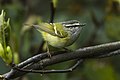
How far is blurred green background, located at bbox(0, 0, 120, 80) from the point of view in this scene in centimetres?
232

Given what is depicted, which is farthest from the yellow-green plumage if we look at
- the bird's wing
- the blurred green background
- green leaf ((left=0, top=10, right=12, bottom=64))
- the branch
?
the blurred green background

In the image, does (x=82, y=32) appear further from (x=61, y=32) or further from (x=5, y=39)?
(x=5, y=39)

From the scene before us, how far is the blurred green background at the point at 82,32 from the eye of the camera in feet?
7.61

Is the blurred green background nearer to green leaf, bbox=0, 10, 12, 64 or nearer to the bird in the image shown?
the bird

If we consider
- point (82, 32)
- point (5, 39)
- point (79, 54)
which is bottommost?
point (82, 32)

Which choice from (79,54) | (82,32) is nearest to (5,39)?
(79,54)

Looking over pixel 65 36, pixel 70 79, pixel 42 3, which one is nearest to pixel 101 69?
pixel 70 79

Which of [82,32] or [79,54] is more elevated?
[79,54]

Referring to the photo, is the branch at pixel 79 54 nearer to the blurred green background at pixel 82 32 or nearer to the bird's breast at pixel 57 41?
the bird's breast at pixel 57 41

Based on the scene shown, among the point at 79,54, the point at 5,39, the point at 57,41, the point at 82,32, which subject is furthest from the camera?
the point at 82,32

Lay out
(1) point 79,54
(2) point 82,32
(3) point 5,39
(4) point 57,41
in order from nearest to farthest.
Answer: (3) point 5,39 < (1) point 79,54 < (4) point 57,41 < (2) point 82,32

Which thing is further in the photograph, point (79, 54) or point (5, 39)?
point (79, 54)

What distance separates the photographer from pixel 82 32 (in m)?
2.65

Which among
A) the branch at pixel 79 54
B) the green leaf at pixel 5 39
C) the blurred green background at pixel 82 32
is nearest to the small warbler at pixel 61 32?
the branch at pixel 79 54
